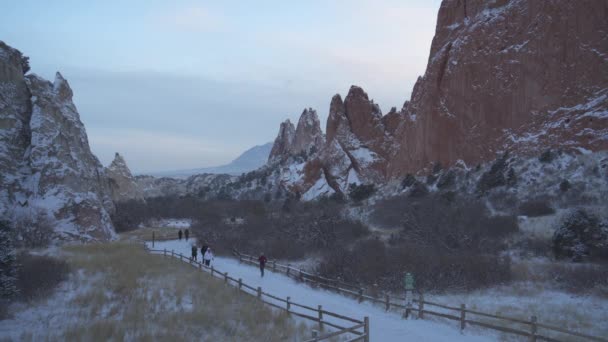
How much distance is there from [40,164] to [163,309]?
69.8 feet

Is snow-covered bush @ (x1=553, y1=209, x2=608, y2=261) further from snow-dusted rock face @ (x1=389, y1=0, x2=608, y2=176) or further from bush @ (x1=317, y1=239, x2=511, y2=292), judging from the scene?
snow-dusted rock face @ (x1=389, y1=0, x2=608, y2=176)

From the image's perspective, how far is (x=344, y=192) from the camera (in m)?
69.2

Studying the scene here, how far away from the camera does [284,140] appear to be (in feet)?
442

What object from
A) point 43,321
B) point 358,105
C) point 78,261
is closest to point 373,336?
point 43,321

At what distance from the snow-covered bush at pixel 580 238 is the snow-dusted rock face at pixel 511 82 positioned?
1638 centimetres

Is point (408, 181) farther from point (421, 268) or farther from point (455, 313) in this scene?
point (455, 313)

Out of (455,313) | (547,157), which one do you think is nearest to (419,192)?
(547,157)

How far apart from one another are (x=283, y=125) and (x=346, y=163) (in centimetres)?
6597

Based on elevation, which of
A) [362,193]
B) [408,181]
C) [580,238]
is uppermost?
[408,181]

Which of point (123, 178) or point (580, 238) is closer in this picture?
point (580, 238)

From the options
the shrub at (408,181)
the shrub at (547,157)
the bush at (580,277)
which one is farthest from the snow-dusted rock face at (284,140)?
the bush at (580,277)

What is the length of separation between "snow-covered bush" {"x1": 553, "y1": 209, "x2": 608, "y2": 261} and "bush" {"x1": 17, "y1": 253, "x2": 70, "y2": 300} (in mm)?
22676

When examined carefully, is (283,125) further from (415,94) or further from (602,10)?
(602,10)

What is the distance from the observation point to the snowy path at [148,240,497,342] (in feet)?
42.1
